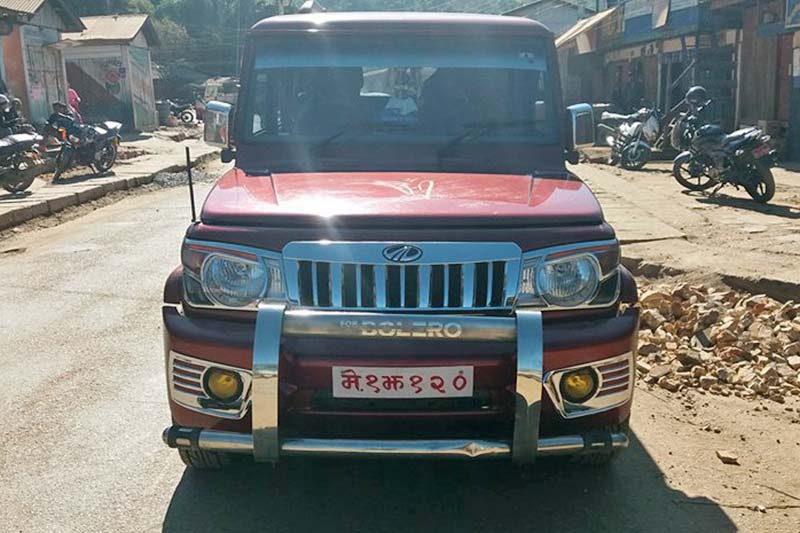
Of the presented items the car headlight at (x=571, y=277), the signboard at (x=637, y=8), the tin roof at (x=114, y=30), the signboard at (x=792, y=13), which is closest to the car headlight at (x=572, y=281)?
the car headlight at (x=571, y=277)

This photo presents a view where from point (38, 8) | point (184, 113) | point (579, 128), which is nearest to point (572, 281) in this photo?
point (579, 128)

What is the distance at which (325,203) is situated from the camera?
3117 mm

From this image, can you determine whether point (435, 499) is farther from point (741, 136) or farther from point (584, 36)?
point (584, 36)

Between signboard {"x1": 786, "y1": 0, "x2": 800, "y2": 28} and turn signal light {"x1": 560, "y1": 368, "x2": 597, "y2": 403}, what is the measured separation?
13.8 m

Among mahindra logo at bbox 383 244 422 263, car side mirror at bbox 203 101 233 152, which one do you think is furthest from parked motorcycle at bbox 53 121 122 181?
mahindra logo at bbox 383 244 422 263

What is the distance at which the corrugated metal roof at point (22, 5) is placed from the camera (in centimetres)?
1807

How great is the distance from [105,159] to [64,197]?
3508 mm

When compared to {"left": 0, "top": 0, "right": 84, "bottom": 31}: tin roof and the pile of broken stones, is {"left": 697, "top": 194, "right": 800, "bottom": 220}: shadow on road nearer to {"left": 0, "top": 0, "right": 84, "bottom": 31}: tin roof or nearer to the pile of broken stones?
the pile of broken stones

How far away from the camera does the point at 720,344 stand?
16.6 ft

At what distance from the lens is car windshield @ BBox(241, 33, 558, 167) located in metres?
4.18

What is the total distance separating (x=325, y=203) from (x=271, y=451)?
93 cm

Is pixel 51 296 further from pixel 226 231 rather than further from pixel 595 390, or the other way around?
pixel 595 390

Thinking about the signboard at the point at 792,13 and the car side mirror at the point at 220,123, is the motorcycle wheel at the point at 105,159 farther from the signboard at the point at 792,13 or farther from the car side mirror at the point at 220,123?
the signboard at the point at 792,13

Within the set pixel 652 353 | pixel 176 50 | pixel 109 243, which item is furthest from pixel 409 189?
pixel 176 50
